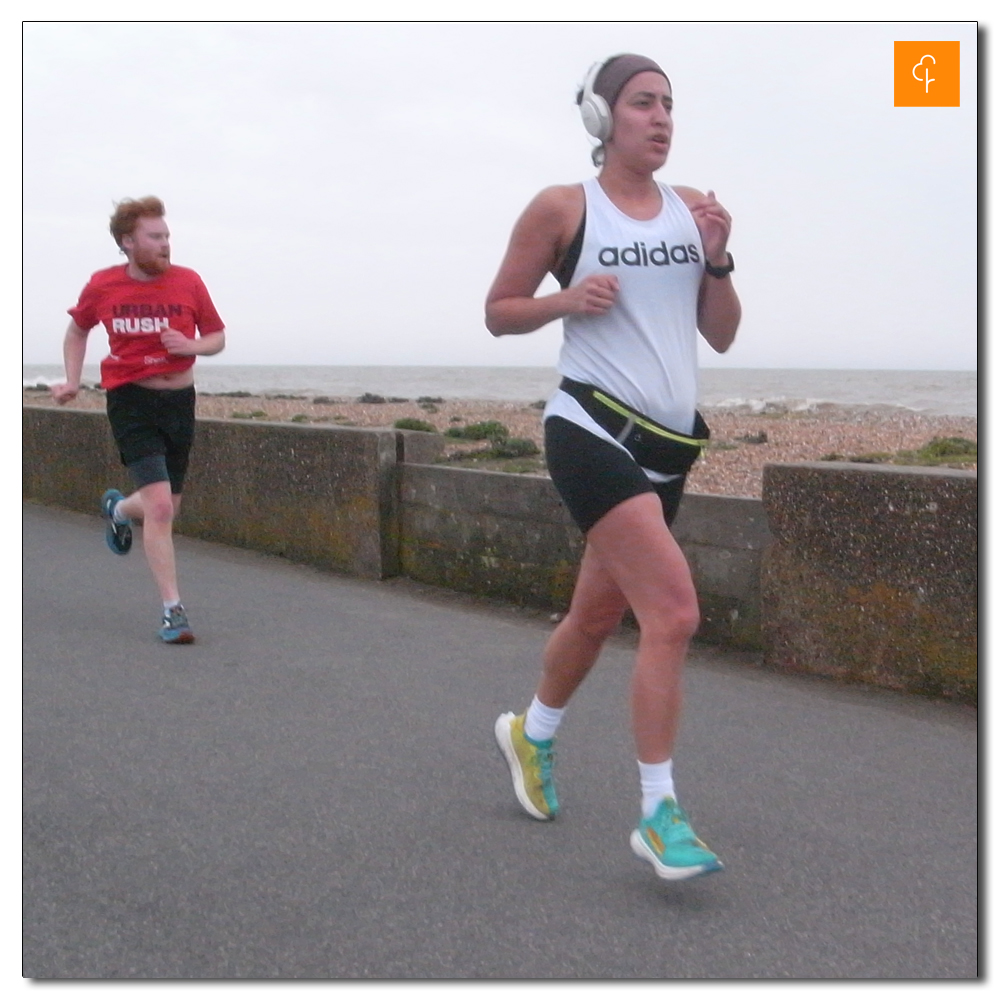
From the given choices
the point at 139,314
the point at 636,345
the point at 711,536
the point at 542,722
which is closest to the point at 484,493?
the point at 711,536

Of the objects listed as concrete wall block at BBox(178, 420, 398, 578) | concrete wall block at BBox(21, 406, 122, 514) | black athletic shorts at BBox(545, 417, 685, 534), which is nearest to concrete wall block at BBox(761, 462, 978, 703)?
black athletic shorts at BBox(545, 417, 685, 534)

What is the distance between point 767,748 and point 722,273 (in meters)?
1.90

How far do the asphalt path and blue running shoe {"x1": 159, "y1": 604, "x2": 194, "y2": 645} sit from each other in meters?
0.11

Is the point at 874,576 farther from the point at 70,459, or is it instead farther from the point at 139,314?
the point at 70,459

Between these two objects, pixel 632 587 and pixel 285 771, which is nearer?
pixel 632 587

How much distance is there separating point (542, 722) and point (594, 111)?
1.73 m

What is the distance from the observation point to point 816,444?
63.4ft

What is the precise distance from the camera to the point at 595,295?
11.3ft

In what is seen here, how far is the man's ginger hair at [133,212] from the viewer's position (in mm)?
6371

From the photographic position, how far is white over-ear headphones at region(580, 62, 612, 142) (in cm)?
362

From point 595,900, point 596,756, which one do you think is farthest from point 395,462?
point 595,900

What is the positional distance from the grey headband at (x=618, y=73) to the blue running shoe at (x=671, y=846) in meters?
1.85

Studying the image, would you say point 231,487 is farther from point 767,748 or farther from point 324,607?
point 767,748

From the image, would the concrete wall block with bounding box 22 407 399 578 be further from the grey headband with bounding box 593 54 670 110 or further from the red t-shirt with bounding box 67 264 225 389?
the grey headband with bounding box 593 54 670 110
